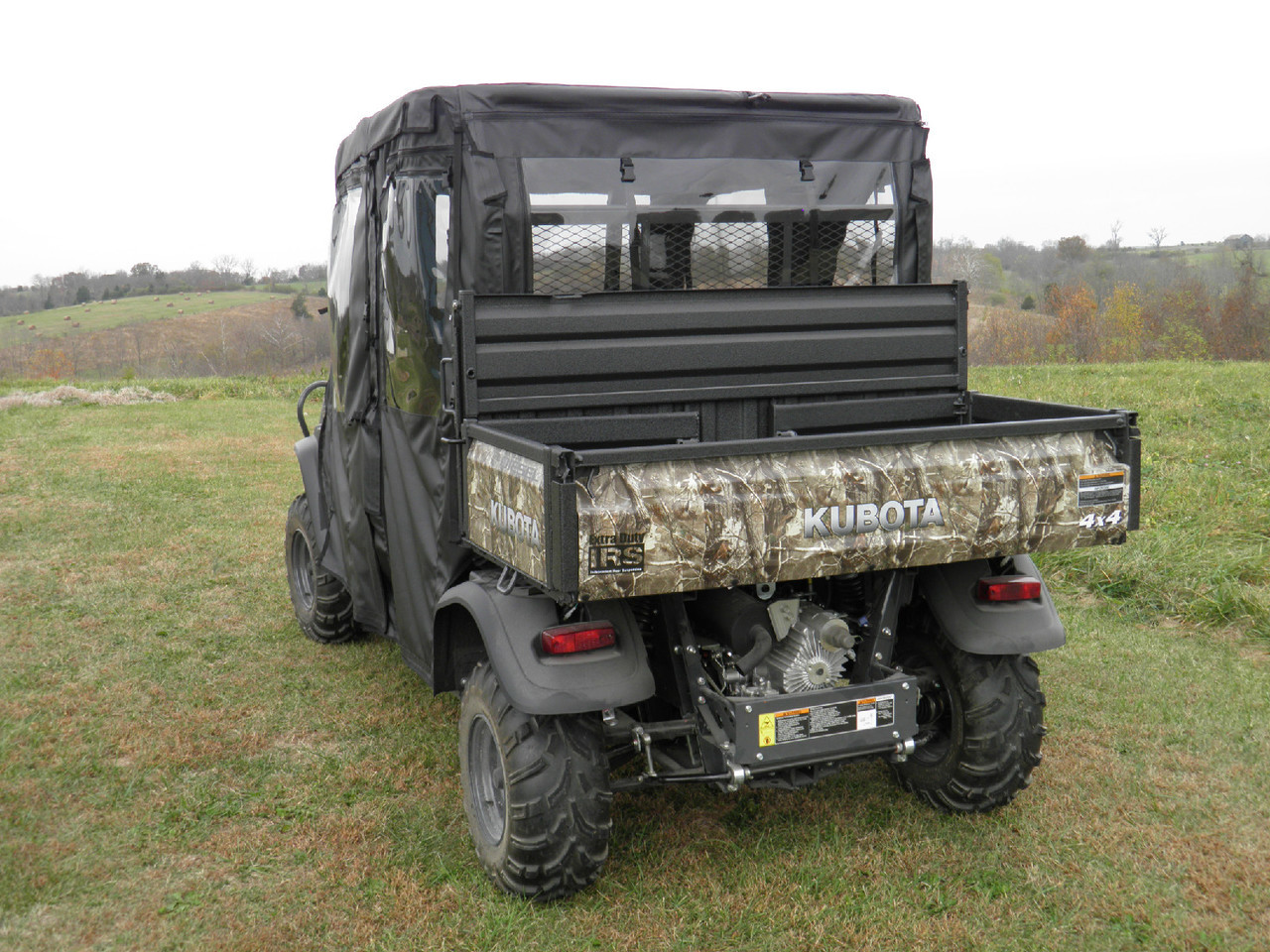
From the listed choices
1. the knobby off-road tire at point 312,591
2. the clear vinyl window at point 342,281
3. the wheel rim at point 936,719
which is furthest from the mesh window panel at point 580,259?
the knobby off-road tire at point 312,591

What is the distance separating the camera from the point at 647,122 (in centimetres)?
420

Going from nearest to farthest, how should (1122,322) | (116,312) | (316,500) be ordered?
(316,500)
(1122,322)
(116,312)

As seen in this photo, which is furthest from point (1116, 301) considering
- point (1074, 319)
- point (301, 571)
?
point (301, 571)

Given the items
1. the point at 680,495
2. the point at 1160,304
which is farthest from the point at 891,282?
the point at 1160,304

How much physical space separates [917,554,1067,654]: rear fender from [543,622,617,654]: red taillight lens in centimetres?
120

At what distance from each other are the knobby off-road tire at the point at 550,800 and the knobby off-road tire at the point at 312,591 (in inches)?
108

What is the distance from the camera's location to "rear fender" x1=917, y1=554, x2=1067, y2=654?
3703mm

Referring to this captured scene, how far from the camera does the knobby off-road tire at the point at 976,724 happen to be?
3.82 m

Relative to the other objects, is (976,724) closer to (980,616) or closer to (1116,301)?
(980,616)

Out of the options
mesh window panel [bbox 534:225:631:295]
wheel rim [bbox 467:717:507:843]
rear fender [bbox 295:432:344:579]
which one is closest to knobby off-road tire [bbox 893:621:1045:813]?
wheel rim [bbox 467:717:507:843]

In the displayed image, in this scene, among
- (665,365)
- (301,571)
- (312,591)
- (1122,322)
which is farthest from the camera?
(1122,322)

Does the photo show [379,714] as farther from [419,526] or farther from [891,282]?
[891,282]

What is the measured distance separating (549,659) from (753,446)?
901mm

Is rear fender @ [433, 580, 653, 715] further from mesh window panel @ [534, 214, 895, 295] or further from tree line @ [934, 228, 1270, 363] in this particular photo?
tree line @ [934, 228, 1270, 363]
